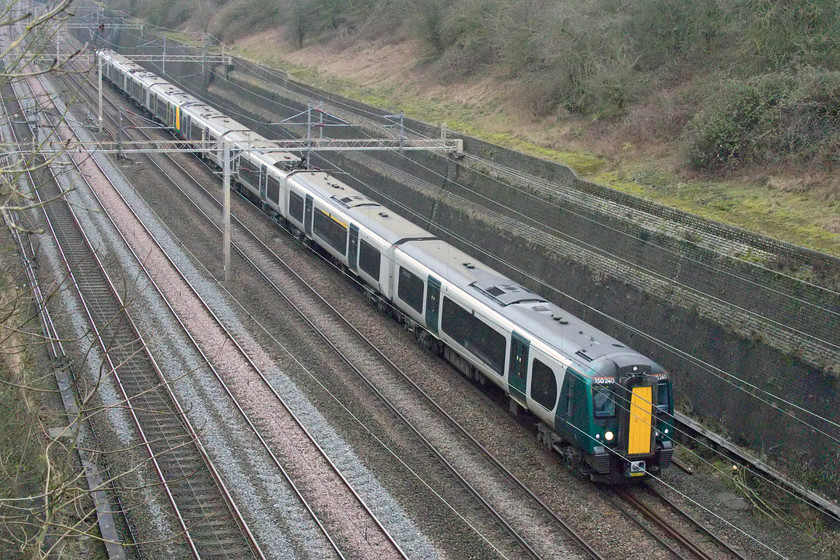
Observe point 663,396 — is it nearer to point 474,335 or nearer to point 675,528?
point 675,528

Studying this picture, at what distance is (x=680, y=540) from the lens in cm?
1197

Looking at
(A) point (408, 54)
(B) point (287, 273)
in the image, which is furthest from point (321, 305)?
(A) point (408, 54)

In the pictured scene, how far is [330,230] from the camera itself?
22.6 meters

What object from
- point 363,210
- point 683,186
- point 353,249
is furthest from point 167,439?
point 683,186

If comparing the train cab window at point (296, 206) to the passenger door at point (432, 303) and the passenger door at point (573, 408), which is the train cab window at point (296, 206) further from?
the passenger door at point (573, 408)

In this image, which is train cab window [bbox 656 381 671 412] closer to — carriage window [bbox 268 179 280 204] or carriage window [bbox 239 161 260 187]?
carriage window [bbox 268 179 280 204]

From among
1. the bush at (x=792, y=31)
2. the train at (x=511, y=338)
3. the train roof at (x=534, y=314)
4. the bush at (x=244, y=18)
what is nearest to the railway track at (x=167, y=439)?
the train at (x=511, y=338)

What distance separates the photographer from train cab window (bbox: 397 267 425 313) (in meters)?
18.1

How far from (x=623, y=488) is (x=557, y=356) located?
244 centimetres

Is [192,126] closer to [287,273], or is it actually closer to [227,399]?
[287,273]

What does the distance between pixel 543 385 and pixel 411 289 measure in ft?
17.4

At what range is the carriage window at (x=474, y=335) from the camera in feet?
Answer: 49.8

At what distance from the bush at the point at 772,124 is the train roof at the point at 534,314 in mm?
7462

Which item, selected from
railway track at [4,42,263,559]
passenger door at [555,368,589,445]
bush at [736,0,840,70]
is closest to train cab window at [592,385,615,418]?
passenger door at [555,368,589,445]
